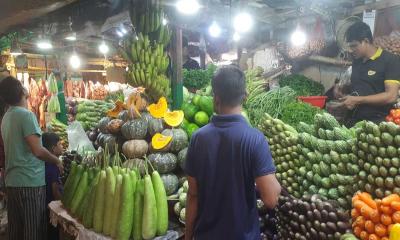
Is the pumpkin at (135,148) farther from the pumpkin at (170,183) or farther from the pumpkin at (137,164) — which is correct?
the pumpkin at (170,183)

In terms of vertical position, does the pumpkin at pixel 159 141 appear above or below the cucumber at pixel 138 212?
above

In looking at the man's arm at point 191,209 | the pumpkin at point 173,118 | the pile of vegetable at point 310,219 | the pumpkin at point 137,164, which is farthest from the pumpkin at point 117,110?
the pile of vegetable at point 310,219

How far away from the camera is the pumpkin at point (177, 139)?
10.5 ft

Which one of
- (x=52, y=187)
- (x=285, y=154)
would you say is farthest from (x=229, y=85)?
(x=52, y=187)

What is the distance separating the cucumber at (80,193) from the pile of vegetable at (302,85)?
313 cm

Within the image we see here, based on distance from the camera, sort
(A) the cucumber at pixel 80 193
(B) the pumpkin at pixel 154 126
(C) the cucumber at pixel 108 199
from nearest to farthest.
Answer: (C) the cucumber at pixel 108 199, (A) the cucumber at pixel 80 193, (B) the pumpkin at pixel 154 126

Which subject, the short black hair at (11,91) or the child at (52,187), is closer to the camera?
the short black hair at (11,91)

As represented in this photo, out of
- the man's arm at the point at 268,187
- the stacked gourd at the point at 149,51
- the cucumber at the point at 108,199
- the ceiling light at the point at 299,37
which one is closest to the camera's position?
the man's arm at the point at 268,187

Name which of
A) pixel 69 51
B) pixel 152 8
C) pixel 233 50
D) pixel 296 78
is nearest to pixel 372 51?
pixel 296 78

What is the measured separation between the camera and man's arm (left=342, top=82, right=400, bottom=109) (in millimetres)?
3576

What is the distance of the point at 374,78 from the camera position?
3719mm

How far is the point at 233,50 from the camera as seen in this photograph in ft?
25.8

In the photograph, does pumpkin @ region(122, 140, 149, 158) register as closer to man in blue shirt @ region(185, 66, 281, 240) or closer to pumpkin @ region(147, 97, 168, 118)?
pumpkin @ region(147, 97, 168, 118)

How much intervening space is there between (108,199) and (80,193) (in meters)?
0.52
